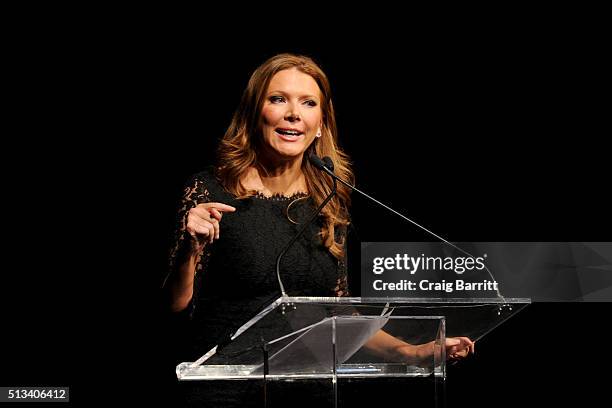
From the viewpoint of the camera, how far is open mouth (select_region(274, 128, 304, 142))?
254 centimetres

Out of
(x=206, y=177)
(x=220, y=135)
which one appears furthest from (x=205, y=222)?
(x=220, y=135)

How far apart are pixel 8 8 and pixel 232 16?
82 centimetres

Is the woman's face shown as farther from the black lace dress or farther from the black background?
the black background

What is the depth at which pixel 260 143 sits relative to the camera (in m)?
2.60

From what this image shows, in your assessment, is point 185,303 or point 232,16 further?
point 232,16

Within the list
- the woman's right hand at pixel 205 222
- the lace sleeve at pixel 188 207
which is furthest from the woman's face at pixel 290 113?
the woman's right hand at pixel 205 222

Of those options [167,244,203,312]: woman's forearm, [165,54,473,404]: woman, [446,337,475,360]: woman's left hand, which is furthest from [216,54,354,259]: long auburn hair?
[446,337,475,360]: woman's left hand

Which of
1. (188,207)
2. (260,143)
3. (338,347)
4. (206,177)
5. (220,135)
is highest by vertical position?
(220,135)

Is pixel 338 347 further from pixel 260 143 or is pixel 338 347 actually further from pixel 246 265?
pixel 260 143

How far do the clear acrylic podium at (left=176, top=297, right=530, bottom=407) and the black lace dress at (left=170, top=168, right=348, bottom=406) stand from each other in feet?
2.26

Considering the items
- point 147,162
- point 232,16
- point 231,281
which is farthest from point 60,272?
point 232,16

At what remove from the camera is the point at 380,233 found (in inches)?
130

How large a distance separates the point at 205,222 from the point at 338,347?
0.49 m

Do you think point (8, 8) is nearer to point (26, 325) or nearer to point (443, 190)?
point (26, 325)
